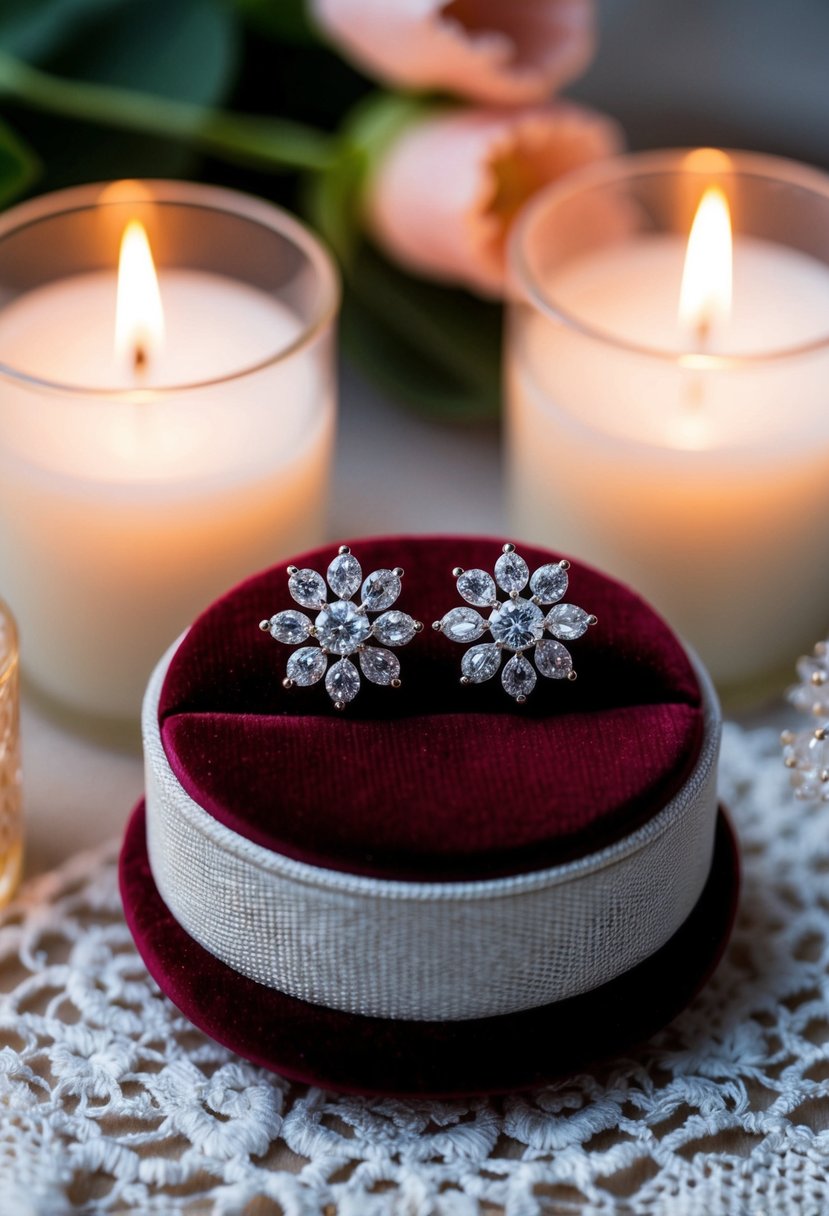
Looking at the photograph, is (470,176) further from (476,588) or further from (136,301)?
(476,588)

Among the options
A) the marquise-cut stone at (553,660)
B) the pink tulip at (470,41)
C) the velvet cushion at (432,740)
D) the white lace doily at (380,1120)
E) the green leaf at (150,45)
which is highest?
the pink tulip at (470,41)

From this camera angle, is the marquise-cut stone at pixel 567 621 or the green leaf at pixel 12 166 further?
the green leaf at pixel 12 166

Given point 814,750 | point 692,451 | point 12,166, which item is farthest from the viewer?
point 12,166

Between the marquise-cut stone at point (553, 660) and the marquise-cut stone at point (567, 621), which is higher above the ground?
the marquise-cut stone at point (567, 621)

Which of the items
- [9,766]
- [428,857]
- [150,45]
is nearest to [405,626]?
[428,857]

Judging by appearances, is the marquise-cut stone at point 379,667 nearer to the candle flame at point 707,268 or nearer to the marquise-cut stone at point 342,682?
the marquise-cut stone at point 342,682

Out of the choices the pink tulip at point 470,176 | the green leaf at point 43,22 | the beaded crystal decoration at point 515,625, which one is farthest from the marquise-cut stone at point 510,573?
the green leaf at point 43,22

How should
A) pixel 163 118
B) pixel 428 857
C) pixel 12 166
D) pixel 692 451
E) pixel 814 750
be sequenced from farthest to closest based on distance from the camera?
1. pixel 163 118
2. pixel 12 166
3. pixel 692 451
4. pixel 814 750
5. pixel 428 857
